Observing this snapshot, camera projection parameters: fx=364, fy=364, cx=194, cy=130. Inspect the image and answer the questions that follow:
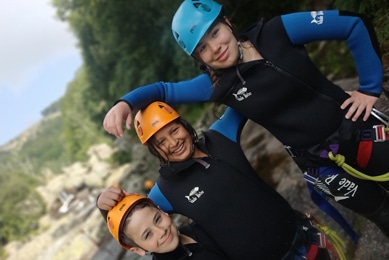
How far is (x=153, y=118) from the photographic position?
319 centimetres

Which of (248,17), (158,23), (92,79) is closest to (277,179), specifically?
(248,17)

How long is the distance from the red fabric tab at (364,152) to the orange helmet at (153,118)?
1615 mm

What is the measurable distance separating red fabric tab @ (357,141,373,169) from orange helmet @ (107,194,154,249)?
1.90 meters

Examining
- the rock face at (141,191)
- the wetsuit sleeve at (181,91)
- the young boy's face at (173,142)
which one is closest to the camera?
the young boy's face at (173,142)

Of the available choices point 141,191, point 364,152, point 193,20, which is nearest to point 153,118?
point 193,20

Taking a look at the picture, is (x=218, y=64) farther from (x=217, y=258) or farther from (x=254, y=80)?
(x=217, y=258)

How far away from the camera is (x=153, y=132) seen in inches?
124

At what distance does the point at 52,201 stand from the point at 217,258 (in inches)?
2398

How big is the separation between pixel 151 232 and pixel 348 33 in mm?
2247

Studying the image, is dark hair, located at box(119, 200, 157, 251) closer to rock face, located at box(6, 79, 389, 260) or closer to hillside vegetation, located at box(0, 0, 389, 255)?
rock face, located at box(6, 79, 389, 260)

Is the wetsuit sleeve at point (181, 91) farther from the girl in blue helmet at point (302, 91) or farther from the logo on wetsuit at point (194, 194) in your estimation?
the logo on wetsuit at point (194, 194)

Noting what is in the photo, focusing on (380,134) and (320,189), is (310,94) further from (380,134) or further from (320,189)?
(320,189)

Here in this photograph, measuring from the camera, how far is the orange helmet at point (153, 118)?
316cm

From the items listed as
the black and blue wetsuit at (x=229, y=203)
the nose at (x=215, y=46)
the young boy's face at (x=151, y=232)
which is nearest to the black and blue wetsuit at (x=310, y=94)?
the nose at (x=215, y=46)
